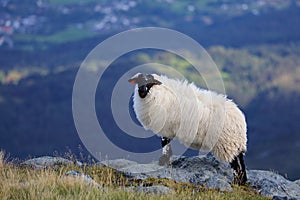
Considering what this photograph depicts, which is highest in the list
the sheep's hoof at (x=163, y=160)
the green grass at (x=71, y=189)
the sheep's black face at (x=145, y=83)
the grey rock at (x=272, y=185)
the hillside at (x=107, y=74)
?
the hillside at (x=107, y=74)

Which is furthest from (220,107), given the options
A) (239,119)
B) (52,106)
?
(52,106)

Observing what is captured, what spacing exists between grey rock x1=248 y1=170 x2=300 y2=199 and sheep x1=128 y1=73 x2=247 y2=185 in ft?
1.39

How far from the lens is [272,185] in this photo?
16.6 m

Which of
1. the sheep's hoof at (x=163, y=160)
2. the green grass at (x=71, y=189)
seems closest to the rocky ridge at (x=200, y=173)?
the sheep's hoof at (x=163, y=160)

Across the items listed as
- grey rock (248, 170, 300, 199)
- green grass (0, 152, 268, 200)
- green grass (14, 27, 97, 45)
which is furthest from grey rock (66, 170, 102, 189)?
green grass (14, 27, 97, 45)

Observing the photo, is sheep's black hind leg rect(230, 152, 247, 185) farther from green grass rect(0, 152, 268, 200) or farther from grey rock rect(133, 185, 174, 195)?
grey rock rect(133, 185, 174, 195)

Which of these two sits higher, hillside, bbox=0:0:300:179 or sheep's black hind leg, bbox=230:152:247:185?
hillside, bbox=0:0:300:179

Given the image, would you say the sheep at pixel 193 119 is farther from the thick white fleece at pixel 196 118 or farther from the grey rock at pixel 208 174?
the grey rock at pixel 208 174

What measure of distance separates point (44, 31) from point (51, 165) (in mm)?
174242

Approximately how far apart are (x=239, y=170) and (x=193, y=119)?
6.01 feet

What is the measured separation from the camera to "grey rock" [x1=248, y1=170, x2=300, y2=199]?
16.2 meters

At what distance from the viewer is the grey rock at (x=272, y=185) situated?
16219 mm

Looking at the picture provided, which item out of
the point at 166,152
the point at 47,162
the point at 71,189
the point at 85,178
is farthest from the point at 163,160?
the point at 71,189

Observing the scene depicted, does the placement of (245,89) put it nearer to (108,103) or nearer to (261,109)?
(261,109)
